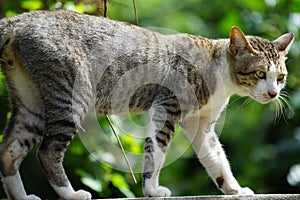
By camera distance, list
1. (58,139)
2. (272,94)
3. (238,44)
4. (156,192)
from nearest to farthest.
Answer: (58,139) < (156,192) < (272,94) < (238,44)

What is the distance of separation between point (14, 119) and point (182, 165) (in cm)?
429

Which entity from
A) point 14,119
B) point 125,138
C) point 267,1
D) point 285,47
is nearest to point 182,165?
point 267,1

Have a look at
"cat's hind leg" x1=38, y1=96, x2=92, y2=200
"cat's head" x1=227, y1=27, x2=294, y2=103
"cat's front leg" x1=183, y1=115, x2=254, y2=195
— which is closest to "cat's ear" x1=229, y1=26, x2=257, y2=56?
"cat's head" x1=227, y1=27, x2=294, y2=103

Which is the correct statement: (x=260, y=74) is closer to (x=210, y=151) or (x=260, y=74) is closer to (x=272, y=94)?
(x=272, y=94)

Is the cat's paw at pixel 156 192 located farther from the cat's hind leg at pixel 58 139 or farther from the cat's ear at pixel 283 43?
the cat's ear at pixel 283 43

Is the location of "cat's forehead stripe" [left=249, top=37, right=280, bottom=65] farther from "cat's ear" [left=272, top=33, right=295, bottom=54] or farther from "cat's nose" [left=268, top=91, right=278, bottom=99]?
"cat's nose" [left=268, top=91, right=278, bottom=99]

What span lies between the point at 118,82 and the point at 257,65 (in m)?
0.90

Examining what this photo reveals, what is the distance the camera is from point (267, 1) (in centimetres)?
747

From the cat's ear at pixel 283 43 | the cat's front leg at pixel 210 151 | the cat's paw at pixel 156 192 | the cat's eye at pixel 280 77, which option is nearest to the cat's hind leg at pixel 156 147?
the cat's paw at pixel 156 192

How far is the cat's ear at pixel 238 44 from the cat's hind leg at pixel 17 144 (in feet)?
4.32

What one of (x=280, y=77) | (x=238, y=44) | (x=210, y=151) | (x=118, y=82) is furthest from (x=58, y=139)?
(x=280, y=77)

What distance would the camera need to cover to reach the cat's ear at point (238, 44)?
4570 mm

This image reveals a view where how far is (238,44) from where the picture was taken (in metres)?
4.66

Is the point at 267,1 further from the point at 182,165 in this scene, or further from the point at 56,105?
the point at 56,105
